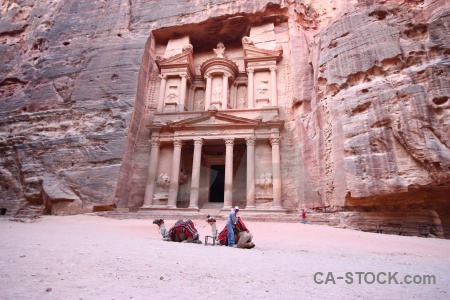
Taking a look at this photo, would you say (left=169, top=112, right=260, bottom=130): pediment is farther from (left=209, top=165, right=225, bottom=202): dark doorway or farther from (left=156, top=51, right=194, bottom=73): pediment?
(left=156, top=51, right=194, bottom=73): pediment

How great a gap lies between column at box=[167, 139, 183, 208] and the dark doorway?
366cm

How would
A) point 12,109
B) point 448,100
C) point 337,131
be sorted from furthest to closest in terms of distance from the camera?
1. point 12,109
2. point 337,131
3. point 448,100

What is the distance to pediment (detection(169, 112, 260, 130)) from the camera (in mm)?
17469

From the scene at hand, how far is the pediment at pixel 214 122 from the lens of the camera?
1747 centimetres

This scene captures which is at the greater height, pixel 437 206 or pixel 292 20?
pixel 292 20

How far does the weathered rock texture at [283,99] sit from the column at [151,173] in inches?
34.2

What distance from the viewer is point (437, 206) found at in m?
9.80

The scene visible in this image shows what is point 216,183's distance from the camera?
2075 cm

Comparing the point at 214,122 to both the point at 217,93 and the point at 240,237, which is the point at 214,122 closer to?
the point at 217,93

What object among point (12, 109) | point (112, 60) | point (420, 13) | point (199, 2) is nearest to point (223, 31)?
point (199, 2)

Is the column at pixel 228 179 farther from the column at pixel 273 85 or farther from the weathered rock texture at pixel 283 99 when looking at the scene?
the column at pixel 273 85

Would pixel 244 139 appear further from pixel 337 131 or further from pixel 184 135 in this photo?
pixel 337 131

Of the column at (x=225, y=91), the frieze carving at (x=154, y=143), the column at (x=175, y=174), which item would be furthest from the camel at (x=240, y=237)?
the column at (x=225, y=91)

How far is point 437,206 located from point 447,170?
174cm
